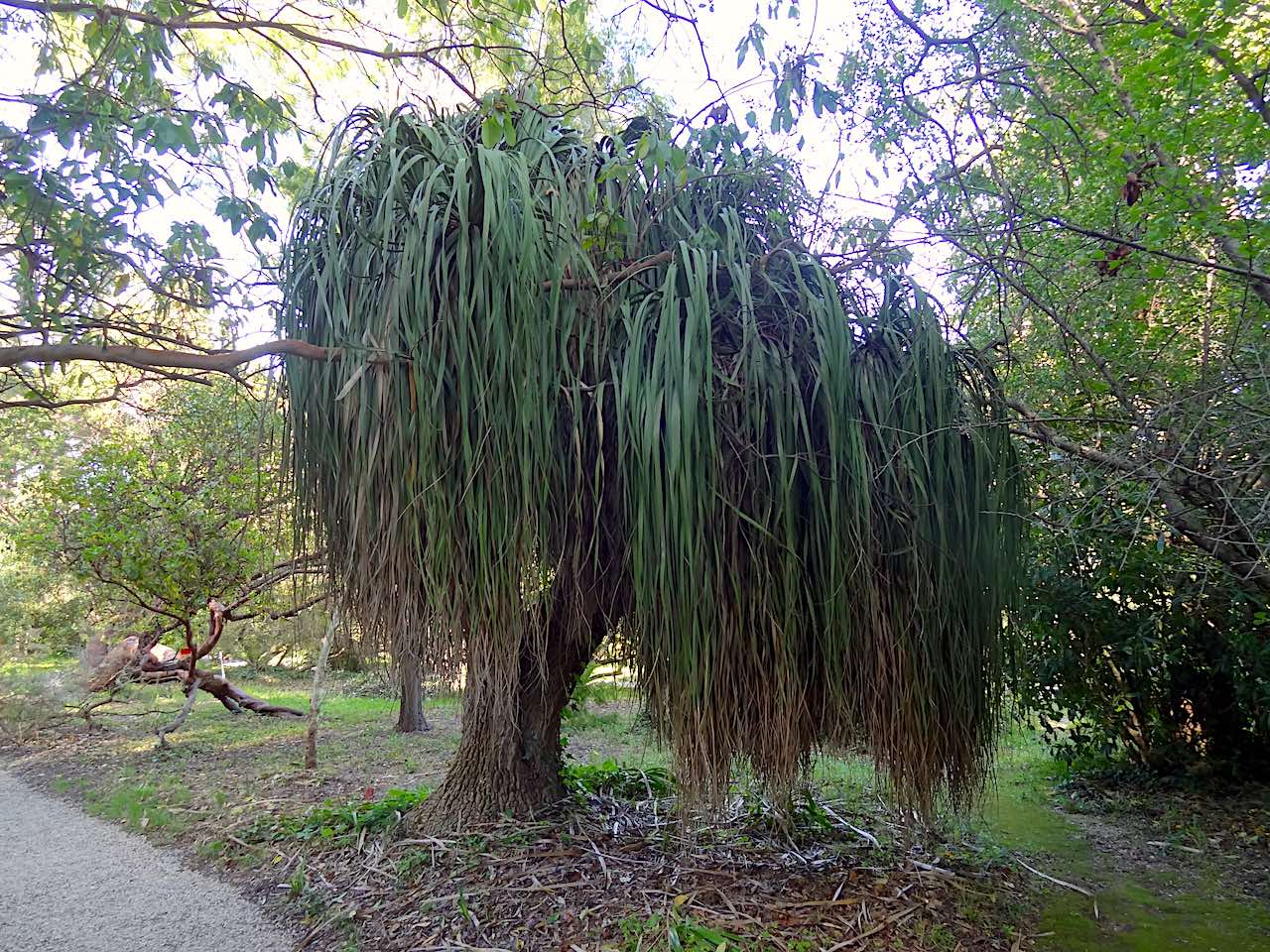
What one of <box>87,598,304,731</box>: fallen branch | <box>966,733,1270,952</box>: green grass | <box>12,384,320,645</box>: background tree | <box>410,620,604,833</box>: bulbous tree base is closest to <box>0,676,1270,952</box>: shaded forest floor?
<box>966,733,1270,952</box>: green grass

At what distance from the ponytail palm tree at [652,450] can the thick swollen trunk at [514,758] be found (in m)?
0.97

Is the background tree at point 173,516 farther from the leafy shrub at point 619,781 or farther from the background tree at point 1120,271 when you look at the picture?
the background tree at point 1120,271

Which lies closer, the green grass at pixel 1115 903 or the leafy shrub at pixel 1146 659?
the green grass at pixel 1115 903

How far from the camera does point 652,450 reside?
2162 mm

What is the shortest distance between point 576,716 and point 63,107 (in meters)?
6.33

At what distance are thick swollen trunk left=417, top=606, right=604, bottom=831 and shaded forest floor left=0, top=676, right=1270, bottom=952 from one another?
0.45ft

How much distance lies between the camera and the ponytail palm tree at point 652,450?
7.25ft

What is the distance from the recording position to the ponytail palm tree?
7.25ft

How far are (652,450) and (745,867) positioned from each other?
1.98 metres

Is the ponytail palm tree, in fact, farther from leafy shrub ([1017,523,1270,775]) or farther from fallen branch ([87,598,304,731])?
fallen branch ([87,598,304,731])

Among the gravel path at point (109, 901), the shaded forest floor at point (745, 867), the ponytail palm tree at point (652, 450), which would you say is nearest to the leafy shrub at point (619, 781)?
the shaded forest floor at point (745, 867)

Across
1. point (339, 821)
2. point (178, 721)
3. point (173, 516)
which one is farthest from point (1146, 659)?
point (178, 721)

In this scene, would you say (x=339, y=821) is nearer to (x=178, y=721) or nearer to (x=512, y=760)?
(x=512, y=760)

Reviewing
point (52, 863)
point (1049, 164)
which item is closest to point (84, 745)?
point (52, 863)
